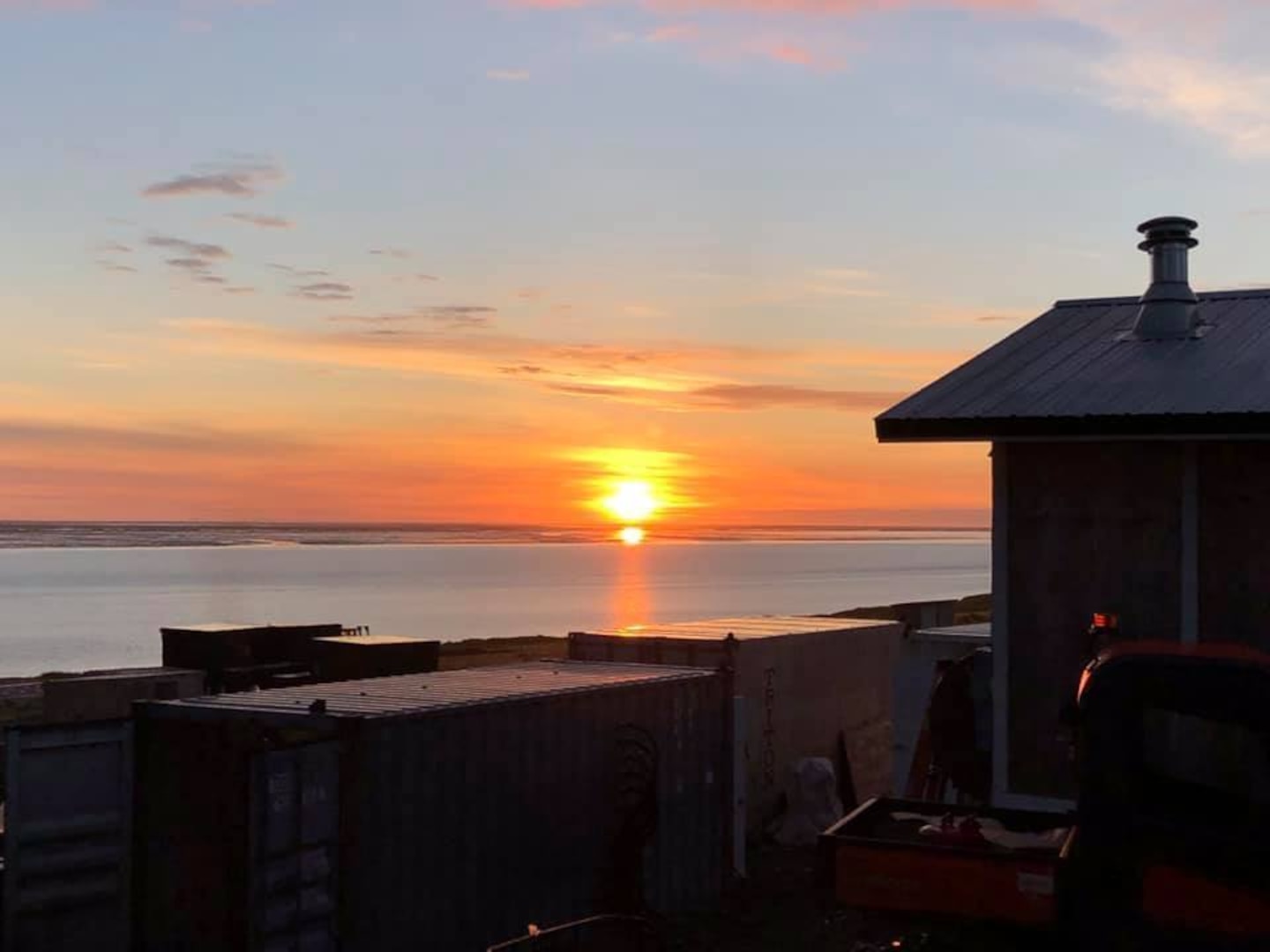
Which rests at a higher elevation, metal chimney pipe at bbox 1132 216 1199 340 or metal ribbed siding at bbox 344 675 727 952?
metal chimney pipe at bbox 1132 216 1199 340

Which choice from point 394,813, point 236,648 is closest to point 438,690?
point 394,813

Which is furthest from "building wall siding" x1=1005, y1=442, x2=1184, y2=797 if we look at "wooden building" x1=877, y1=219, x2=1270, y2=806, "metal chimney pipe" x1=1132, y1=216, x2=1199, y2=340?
"metal chimney pipe" x1=1132, y1=216, x2=1199, y2=340

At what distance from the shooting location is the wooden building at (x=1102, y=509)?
12.3m

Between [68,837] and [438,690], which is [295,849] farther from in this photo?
[438,690]

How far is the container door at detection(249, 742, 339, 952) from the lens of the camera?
13.0 metres

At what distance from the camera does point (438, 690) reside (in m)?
16.4

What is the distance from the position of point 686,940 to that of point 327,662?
42.9 ft

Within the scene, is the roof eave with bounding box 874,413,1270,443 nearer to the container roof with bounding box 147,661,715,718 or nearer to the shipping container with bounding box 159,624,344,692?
the container roof with bounding box 147,661,715,718

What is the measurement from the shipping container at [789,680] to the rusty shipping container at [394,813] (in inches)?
151

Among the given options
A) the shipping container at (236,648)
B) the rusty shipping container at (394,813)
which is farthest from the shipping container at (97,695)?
the rusty shipping container at (394,813)

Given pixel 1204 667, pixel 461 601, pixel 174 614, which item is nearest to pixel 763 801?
pixel 1204 667

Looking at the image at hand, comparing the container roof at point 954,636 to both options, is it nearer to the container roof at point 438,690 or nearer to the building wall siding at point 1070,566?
the container roof at point 438,690

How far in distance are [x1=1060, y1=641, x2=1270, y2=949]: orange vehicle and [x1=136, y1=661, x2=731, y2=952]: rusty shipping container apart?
8467mm

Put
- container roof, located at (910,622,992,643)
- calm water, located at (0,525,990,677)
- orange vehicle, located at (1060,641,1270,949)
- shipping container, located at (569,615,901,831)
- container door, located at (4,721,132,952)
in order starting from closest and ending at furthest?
orange vehicle, located at (1060,641,1270,949), container door, located at (4,721,132,952), container roof, located at (910,622,992,643), shipping container, located at (569,615,901,831), calm water, located at (0,525,990,677)
